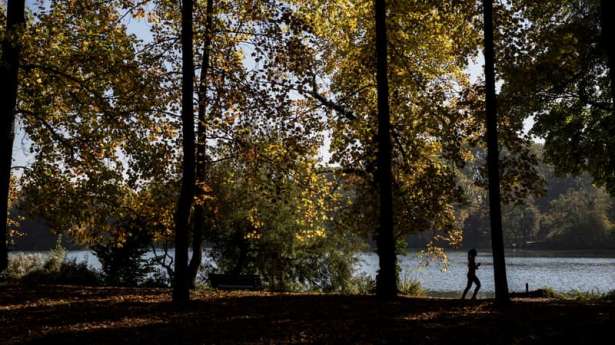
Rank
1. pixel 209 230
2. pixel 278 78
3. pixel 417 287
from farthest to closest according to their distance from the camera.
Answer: pixel 209 230 → pixel 417 287 → pixel 278 78

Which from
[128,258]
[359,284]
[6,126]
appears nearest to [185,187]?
[6,126]

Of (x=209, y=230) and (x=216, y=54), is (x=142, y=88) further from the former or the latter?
(x=209, y=230)

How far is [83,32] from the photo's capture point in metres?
16.1

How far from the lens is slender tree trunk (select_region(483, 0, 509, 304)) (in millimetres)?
14320

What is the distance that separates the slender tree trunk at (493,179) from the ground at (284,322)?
752 millimetres

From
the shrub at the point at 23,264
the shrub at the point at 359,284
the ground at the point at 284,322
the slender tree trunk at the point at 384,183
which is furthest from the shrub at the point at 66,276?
the slender tree trunk at the point at 384,183

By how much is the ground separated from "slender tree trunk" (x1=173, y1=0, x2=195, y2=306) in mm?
566

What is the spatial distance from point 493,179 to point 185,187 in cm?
830

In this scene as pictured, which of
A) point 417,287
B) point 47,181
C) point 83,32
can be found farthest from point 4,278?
point 417,287

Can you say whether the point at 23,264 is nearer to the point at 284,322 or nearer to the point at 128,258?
the point at 128,258

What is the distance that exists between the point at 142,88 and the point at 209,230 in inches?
661

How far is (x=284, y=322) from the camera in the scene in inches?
418

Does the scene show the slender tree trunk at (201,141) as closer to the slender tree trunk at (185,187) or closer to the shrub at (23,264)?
the slender tree trunk at (185,187)

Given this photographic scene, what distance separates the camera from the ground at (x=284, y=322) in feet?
29.4
